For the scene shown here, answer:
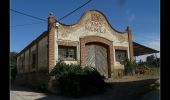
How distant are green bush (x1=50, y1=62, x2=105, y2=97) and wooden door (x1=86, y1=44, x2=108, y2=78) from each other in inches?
148

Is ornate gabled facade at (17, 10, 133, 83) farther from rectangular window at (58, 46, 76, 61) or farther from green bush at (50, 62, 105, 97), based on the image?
green bush at (50, 62, 105, 97)

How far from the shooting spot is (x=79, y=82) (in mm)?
14367

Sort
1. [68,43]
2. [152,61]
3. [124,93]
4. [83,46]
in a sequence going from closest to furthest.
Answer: [124,93], [68,43], [83,46], [152,61]

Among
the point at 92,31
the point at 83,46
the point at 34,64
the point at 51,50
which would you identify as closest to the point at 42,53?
the point at 51,50

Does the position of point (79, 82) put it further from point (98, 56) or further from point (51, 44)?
point (98, 56)

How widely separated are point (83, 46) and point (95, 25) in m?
1.95

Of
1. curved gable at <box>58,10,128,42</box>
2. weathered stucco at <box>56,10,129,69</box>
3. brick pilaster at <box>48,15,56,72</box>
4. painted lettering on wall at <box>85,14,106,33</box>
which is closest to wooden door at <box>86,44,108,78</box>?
weathered stucco at <box>56,10,129,69</box>

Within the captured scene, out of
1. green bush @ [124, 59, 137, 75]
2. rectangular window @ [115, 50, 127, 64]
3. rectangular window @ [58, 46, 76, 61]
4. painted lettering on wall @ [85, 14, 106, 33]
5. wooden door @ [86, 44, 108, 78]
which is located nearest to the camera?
rectangular window @ [58, 46, 76, 61]

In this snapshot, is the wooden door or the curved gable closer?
the curved gable

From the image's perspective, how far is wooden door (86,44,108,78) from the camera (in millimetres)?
19641

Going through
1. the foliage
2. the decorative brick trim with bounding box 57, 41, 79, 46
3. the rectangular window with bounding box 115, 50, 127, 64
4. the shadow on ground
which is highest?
the decorative brick trim with bounding box 57, 41, 79, 46

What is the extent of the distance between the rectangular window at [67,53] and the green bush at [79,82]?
2340mm
